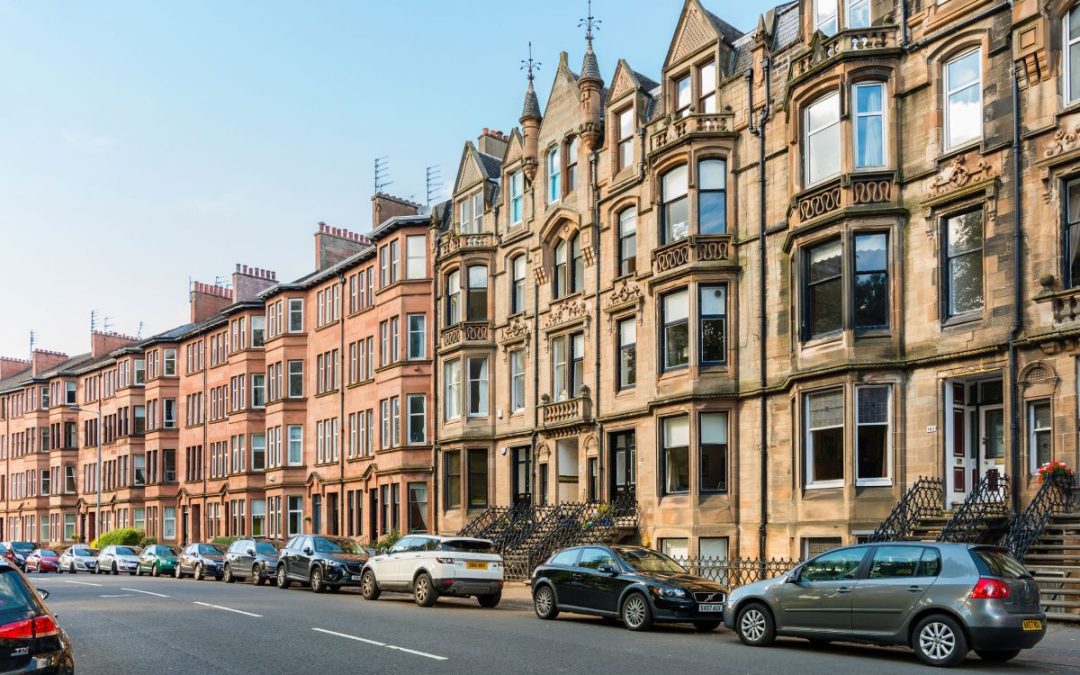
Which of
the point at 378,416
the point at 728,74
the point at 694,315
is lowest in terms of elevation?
the point at 378,416

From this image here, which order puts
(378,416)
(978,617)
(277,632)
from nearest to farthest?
1. (978,617)
2. (277,632)
3. (378,416)

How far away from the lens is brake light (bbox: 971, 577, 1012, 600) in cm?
1357

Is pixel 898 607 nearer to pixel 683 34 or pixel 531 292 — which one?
pixel 683 34

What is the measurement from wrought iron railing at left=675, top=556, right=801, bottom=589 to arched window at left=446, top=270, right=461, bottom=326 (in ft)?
48.7

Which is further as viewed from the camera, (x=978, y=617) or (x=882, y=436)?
(x=882, y=436)

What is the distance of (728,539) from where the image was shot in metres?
27.2

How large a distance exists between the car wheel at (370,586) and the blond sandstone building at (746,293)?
7.32 m

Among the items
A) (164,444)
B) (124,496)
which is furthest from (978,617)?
(124,496)

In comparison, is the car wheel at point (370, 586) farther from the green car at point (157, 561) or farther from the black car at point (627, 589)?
the green car at point (157, 561)

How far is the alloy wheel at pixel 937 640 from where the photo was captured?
1373 centimetres

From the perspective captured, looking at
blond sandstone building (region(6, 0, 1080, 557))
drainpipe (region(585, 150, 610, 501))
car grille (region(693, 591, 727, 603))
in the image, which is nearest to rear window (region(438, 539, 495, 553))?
blond sandstone building (region(6, 0, 1080, 557))

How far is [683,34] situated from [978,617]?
20073mm

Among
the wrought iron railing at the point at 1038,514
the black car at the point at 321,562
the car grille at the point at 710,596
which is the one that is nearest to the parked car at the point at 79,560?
the black car at the point at 321,562

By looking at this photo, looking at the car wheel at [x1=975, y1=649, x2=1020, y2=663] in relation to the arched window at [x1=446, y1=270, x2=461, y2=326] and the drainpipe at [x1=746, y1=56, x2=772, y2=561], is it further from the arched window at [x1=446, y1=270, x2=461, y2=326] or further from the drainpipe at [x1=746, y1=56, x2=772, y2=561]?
the arched window at [x1=446, y1=270, x2=461, y2=326]
